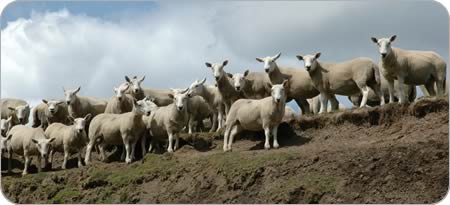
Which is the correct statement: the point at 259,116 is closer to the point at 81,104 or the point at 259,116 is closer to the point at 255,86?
the point at 255,86

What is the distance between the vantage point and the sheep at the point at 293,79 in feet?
90.9

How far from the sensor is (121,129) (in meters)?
26.6

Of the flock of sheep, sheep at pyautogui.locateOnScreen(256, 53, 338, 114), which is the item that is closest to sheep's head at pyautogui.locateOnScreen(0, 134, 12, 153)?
the flock of sheep

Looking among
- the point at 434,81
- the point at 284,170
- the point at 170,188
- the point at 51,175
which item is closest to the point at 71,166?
the point at 51,175

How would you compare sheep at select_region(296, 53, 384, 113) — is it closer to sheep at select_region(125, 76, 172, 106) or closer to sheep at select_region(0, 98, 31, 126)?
sheep at select_region(125, 76, 172, 106)

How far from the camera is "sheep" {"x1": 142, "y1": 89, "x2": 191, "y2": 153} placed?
25.9m

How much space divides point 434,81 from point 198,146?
329 inches

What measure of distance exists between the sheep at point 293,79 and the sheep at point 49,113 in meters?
8.90

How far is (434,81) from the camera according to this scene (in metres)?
25.2

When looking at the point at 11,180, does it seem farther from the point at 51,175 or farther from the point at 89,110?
the point at 89,110

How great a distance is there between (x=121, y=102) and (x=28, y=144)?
436cm

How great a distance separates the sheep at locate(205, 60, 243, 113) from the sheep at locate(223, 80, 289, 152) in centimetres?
325

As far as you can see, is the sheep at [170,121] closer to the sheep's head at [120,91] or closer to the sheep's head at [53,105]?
the sheep's head at [120,91]

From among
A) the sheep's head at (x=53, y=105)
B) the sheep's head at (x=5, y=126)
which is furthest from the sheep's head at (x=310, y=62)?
the sheep's head at (x=5, y=126)
